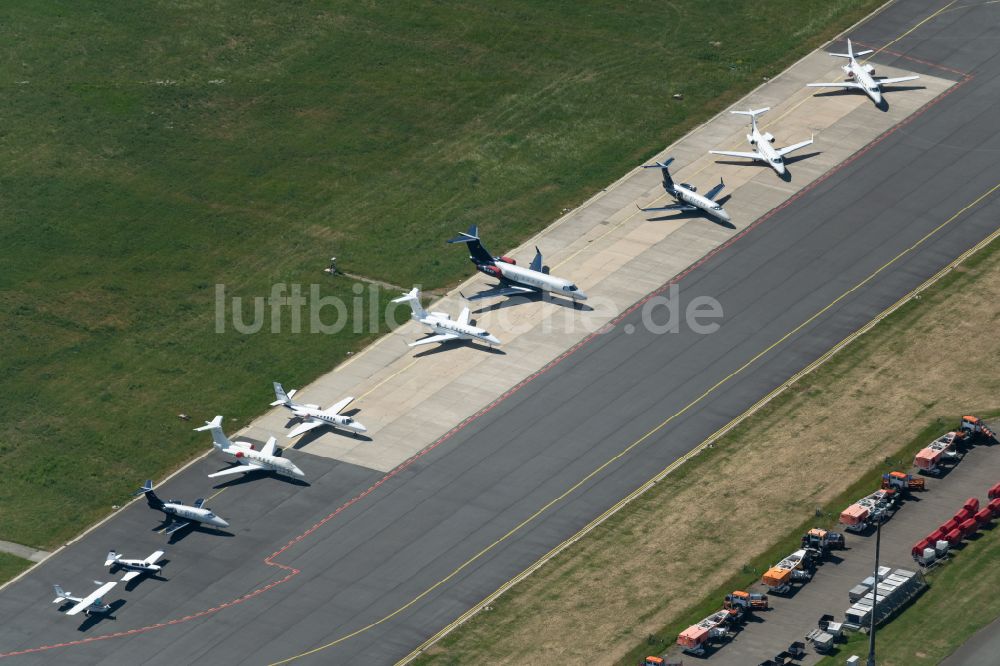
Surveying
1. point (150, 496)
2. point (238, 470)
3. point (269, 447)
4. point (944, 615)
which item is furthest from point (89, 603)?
point (944, 615)

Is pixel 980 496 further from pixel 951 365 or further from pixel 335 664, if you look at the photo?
pixel 335 664

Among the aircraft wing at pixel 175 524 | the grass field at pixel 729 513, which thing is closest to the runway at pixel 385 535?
the aircraft wing at pixel 175 524

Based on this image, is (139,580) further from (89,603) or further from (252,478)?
(252,478)

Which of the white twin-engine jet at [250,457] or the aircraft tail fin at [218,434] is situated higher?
the aircraft tail fin at [218,434]

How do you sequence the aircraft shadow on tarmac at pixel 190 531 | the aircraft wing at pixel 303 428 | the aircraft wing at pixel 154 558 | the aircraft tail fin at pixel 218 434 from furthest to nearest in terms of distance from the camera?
the aircraft wing at pixel 303 428 < the aircraft tail fin at pixel 218 434 < the aircraft shadow on tarmac at pixel 190 531 < the aircraft wing at pixel 154 558

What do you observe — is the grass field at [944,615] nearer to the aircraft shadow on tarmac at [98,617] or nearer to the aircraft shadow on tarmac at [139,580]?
the aircraft shadow on tarmac at [139,580]

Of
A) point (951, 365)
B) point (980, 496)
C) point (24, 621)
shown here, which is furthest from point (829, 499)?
point (24, 621)
